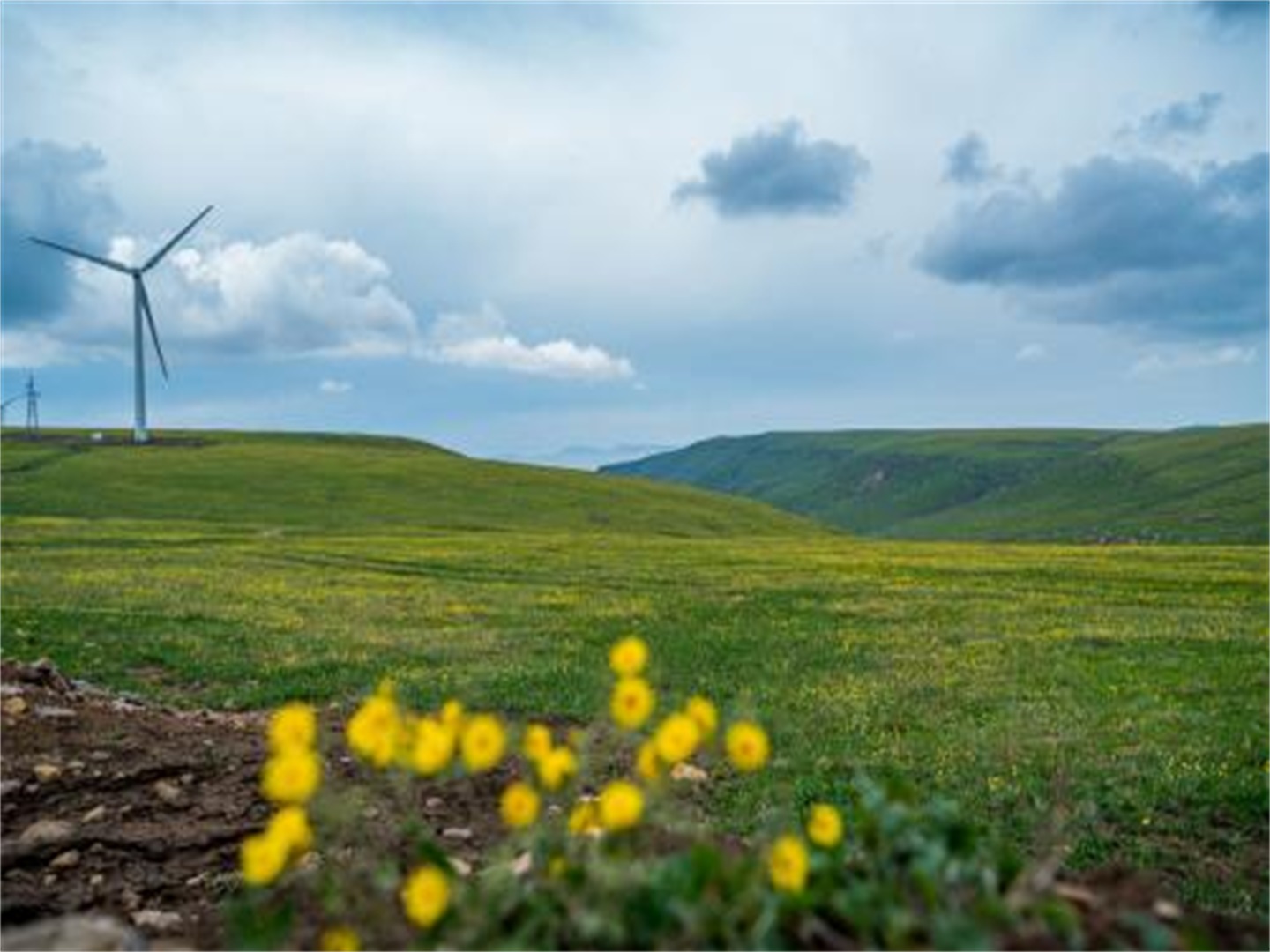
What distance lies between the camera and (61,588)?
4141cm

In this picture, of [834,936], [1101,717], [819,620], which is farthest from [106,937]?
[819,620]

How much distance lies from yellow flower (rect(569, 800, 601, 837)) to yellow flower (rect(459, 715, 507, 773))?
751 millimetres

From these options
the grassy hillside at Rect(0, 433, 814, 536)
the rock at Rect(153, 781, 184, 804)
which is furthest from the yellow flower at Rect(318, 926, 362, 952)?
the grassy hillside at Rect(0, 433, 814, 536)

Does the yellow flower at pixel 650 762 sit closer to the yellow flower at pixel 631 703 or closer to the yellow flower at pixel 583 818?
the yellow flower at pixel 631 703

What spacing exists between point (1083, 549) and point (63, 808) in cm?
7666

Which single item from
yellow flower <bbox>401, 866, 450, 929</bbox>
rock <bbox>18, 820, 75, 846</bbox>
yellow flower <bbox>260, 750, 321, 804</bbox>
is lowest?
rock <bbox>18, 820, 75, 846</bbox>

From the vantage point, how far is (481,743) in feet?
16.8

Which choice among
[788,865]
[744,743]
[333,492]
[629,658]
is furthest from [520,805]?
[333,492]

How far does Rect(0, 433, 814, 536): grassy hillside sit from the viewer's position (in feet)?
369

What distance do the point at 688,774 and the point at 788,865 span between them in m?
11.3

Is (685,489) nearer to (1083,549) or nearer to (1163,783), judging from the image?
(1083,549)

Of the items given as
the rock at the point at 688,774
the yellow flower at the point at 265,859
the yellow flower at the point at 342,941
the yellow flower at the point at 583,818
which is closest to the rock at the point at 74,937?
the yellow flower at the point at 342,941

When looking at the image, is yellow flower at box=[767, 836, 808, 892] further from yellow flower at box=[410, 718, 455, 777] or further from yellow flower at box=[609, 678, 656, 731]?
yellow flower at box=[410, 718, 455, 777]

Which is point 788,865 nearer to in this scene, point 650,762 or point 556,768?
point 650,762
